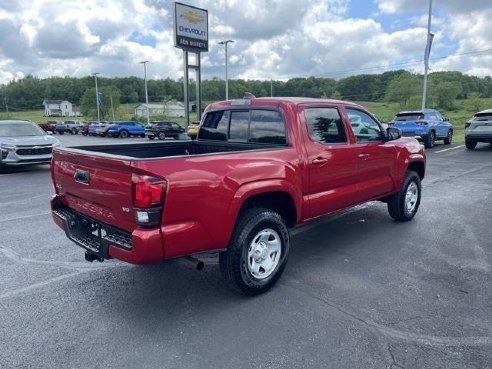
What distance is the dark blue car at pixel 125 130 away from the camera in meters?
36.8

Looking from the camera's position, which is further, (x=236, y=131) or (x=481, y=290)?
(x=236, y=131)

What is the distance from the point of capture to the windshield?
1241 cm

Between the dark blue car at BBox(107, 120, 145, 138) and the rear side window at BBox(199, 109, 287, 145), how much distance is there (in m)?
33.8

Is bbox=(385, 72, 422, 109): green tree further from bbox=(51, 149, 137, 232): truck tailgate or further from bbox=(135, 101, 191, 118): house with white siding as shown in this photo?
bbox=(51, 149, 137, 232): truck tailgate

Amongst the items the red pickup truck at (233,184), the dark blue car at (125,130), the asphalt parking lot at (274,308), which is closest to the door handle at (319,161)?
the red pickup truck at (233,184)

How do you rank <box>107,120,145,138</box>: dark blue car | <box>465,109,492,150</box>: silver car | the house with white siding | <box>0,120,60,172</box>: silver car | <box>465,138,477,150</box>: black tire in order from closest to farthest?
<box>0,120,60,172</box>: silver car
<box>465,109,492,150</box>: silver car
<box>465,138,477,150</box>: black tire
<box>107,120,145,138</box>: dark blue car
the house with white siding

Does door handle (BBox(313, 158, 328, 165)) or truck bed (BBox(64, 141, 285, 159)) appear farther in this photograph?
truck bed (BBox(64, 141, 285, 159))

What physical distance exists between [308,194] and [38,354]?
2.83 m

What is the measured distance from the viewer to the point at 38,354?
281cm

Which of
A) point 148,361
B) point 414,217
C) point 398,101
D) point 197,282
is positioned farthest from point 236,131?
point 398,101

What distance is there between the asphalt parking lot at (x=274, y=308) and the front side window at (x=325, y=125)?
1.42 metres

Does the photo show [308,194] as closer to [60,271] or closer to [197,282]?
[197,282]

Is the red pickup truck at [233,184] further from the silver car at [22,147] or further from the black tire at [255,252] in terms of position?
the silver car at [22,147]

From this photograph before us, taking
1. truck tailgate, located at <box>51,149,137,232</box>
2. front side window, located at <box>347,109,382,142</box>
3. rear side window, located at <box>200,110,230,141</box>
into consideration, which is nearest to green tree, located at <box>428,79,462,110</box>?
front side window, located at <box>347,109,382,142</box>
